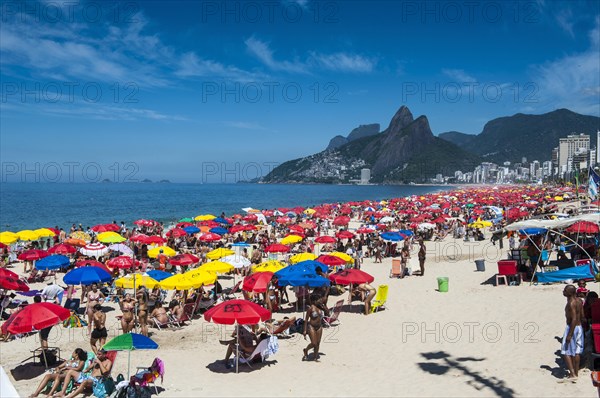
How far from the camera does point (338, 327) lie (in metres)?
10.2

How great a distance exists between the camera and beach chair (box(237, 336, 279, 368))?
781cm

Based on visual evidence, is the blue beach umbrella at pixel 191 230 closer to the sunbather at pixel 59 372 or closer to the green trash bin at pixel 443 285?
the green trash bin at pixel 443 285

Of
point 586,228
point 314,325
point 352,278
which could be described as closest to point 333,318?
point 352,278

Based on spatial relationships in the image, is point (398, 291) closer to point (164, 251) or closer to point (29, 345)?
point (164, 251)

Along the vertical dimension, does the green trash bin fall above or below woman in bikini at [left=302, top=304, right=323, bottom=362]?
below

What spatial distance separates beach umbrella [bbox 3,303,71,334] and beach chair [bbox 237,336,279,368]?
123 inches

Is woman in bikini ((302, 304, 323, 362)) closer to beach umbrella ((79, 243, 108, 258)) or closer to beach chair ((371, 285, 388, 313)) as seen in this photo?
beach chair ((371, 285, 388, 313))

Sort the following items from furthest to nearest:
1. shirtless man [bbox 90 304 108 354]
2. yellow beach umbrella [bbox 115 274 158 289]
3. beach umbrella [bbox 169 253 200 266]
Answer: beach umbrella [bbox 169 253 200 266]
yellow beach umbrella [bbox 115 274 158 289]
shirtless man [bbox 90 304 108 354]

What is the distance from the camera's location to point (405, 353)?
27.0 ft

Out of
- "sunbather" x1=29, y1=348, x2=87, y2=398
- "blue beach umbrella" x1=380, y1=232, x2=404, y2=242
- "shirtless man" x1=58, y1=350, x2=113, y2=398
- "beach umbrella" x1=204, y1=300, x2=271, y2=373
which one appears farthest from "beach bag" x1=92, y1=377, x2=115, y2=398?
"blue beach umbrella" x1=380, y1=232, x2=404, y2=242

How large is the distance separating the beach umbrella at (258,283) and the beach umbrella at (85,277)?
12.3 feet

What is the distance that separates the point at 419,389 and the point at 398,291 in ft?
22.4

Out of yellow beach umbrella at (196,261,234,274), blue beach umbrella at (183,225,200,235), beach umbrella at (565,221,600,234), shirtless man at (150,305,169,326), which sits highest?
beach umbrella at (565,221,600,234)

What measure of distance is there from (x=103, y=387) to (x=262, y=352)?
2.60m
